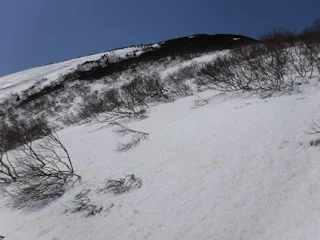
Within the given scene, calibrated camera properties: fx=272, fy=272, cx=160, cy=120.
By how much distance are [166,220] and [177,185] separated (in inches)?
23.4

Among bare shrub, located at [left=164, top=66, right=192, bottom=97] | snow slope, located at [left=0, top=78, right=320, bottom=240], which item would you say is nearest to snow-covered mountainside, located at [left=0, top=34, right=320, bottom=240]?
snow slope, located at [left=0, top=78, right=320, bottom=240]

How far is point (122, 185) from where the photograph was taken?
3721 millimetres

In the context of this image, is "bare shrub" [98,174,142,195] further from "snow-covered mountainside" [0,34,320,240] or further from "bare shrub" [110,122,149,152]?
"bare shrub" [110,122,149,152]

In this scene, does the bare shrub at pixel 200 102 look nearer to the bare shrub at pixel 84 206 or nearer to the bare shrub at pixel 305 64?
the bare shrub at pixel 305 64

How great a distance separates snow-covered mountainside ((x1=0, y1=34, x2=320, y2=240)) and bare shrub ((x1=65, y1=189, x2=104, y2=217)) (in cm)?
2

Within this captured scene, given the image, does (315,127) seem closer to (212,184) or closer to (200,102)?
(212,184)

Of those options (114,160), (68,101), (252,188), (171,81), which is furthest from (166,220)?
(68,101)

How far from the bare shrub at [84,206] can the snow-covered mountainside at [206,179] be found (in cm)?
2

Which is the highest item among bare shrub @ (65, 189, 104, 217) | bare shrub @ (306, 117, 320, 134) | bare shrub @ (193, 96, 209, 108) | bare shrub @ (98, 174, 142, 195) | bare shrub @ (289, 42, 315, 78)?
bare shrub @ (289, 42, 315, 78)

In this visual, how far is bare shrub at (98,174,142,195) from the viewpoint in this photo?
11.9ft

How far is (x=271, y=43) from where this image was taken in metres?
10.8

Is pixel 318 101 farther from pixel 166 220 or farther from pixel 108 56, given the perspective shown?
pixel 108 56

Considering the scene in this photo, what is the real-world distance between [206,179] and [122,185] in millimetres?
1166

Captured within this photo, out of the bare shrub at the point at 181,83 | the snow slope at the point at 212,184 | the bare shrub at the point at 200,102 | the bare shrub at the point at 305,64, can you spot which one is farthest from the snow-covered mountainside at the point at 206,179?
the bare shrub at the point at 181,83
